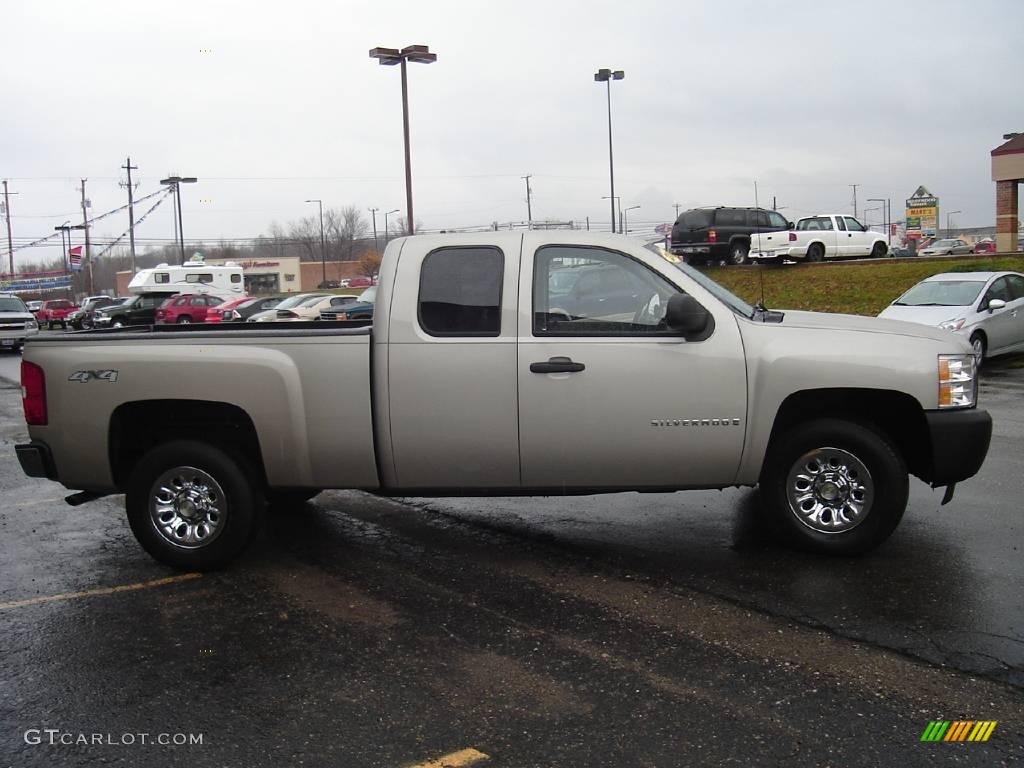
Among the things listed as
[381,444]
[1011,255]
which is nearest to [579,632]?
[381,444]

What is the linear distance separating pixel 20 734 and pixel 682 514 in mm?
4481

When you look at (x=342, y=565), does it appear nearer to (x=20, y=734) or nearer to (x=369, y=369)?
(x=369, y=369)

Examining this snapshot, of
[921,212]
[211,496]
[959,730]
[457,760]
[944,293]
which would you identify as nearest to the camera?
[457,760]

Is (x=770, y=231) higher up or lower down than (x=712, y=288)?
higher up

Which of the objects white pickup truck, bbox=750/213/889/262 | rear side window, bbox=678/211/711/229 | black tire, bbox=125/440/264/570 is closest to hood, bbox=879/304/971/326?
black tire, bbox=125/440/264/570

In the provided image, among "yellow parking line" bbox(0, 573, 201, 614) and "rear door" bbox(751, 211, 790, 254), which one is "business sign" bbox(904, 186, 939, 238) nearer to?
"rear door" bbox(751, 211, 790, 254)

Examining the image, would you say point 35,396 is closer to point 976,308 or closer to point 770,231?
point 976,308

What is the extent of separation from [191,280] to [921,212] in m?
44.7

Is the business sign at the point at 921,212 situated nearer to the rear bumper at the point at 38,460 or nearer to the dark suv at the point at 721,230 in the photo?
the dark suv at the point at 721,230

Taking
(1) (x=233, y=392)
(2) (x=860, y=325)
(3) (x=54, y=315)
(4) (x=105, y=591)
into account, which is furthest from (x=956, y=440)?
(3) (x=54, y=315)

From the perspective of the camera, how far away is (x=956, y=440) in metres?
5.36

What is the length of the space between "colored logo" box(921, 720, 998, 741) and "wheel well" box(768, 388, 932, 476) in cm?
218

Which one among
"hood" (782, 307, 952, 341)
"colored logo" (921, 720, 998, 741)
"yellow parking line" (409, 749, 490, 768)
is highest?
"hood" (782, 307, 952, 341)

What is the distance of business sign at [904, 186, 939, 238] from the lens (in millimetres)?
60062
